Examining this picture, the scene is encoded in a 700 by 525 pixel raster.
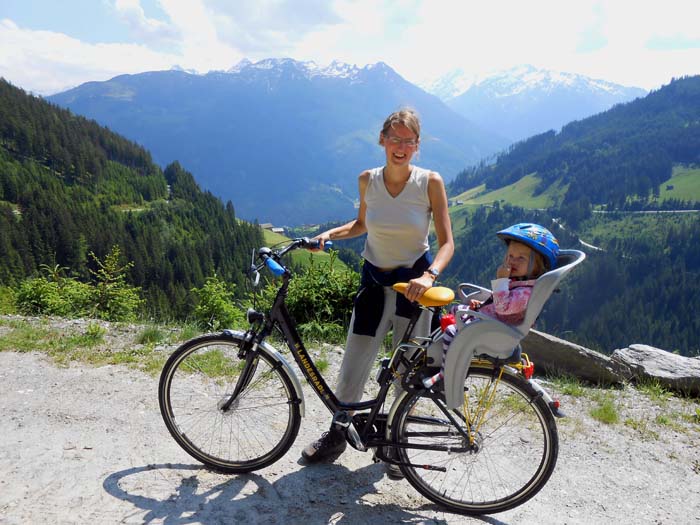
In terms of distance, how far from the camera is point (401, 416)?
3.81 metres

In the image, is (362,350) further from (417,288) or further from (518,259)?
(518,259)

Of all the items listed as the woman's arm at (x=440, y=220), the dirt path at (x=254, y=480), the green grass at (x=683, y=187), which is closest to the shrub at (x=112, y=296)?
the dirt path at (x=254, y=480)

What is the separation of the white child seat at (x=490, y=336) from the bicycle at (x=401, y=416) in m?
0.16

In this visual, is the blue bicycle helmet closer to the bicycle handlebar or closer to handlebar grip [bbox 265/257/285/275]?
the bicycle handlebar

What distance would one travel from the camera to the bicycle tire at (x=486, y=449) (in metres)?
Result: 3.59

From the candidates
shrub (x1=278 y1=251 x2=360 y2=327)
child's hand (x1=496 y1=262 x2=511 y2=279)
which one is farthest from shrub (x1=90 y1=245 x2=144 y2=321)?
child's hand (x1=496 y1=262 x2=511 y2=279)

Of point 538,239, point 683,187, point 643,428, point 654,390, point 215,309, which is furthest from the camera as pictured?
point 683,187

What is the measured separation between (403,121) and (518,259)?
1.35 meters

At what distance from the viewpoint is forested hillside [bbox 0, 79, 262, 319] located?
89.4 meters

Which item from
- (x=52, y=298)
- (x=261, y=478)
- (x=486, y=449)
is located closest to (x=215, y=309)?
(x=52, y=298)

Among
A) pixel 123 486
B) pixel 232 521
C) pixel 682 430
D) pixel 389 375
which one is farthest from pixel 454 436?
pixel 682 430

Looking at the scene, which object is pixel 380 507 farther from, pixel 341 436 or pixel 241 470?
pixel 241 470

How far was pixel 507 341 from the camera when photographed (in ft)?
10.8

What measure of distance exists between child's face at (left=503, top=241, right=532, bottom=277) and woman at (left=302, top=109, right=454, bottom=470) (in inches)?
17.5
